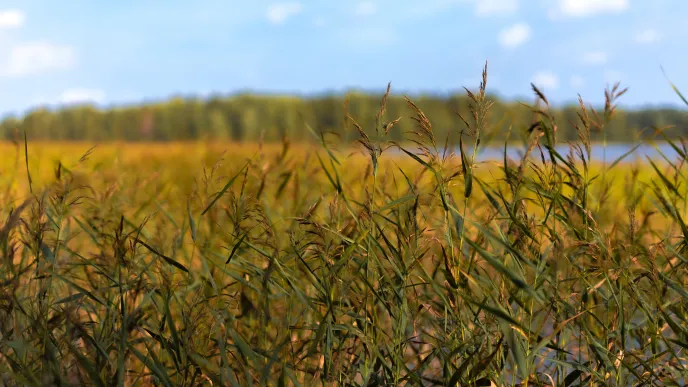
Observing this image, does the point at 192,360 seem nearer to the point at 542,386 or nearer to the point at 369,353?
the point at 369,353

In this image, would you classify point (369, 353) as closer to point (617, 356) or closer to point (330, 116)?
point (617, 356)

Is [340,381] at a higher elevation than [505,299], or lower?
lower

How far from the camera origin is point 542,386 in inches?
79.6

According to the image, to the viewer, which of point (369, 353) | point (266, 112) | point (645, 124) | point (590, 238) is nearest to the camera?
point (369, 353)

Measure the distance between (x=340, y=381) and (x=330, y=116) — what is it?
6689 centimetres

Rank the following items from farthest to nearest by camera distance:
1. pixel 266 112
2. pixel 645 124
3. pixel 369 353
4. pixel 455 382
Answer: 1. pixel 266 112
2. pixel 645 124
3. pixel 369 353
4. pixel 455 382

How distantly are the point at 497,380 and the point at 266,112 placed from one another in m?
73.4

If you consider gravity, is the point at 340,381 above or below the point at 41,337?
below

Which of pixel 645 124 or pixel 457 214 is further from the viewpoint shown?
pixel 645 124

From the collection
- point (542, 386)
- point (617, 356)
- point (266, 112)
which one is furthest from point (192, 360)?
point (266, 112)

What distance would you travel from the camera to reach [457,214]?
181 cm

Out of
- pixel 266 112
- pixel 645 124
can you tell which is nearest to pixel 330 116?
pixel 266 112

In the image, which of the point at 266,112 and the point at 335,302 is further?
the point at 266,112

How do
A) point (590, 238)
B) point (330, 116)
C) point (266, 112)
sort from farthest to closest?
1. point (266, 112)
2. point (330, 116)
3. point (590, 238)
